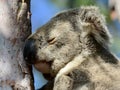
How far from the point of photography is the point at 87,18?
10.3ft

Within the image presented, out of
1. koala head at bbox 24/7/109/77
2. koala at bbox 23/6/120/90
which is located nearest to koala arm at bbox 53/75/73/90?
koala at bbox 23/6/120/90

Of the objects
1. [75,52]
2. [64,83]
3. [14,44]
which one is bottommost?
[64,83]

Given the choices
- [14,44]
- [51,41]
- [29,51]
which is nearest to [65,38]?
[51,41]

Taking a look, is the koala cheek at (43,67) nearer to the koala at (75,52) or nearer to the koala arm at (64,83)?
the koala at (75,52)

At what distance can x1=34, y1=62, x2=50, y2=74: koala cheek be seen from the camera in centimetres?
289

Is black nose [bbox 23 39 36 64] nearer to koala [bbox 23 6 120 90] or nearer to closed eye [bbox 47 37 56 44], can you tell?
koala [bbox 23 6 120 90]

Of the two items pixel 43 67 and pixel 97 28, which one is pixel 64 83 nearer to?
pixel 43 67

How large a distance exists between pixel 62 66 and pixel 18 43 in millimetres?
460

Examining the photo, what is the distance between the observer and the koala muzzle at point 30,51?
8.91ft

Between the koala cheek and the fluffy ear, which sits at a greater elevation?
the fluffy ear

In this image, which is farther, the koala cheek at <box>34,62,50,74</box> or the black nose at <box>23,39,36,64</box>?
the koala cheek at <box>34,62,50,74</box>

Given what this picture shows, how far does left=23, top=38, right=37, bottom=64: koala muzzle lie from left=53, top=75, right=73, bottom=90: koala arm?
0.25m

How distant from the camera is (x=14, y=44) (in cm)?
266

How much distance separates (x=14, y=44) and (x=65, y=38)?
0.52 meters
